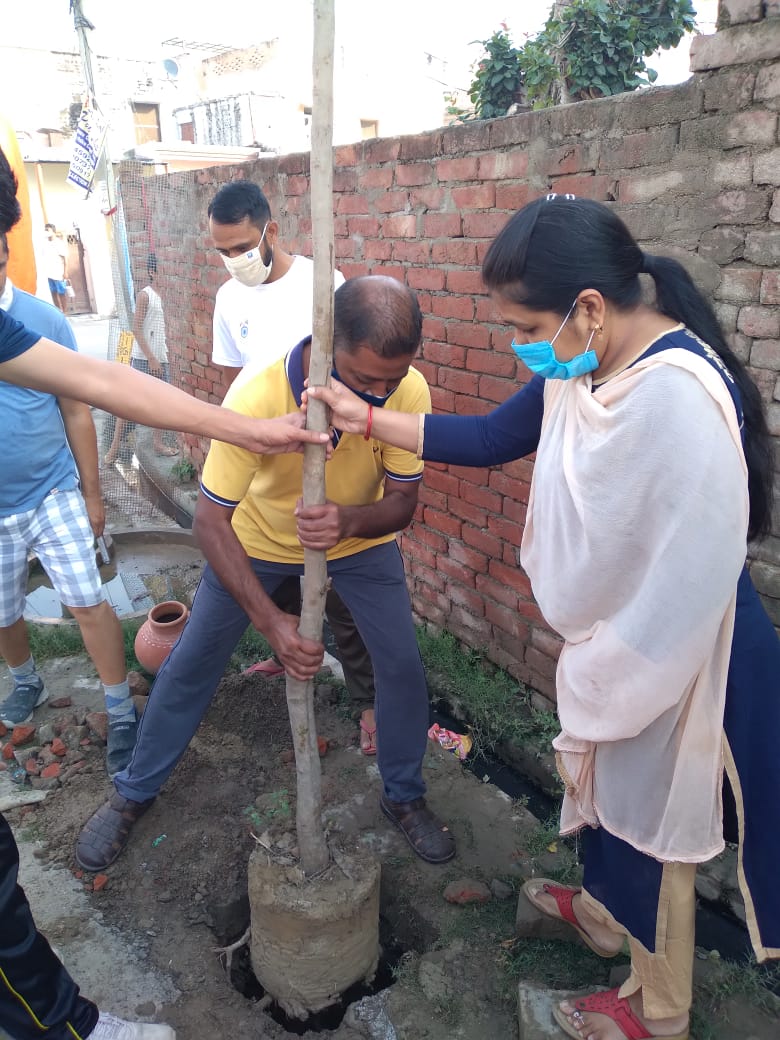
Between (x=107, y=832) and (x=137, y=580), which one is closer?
(x=107, y=832)

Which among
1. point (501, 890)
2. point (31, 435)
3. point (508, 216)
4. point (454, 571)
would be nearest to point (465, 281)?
point (508, 216)

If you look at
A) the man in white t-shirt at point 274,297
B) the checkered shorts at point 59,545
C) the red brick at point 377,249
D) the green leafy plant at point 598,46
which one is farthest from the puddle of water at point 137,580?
the green leafy plant at point 598,46

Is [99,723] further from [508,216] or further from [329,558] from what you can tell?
[508,216]

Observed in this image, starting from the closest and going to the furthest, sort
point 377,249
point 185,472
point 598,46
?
point 377,249 → point 598,46 → point 185,472

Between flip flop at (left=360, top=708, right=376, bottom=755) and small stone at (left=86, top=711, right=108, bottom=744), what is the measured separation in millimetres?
1082

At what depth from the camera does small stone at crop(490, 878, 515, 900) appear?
2350mm

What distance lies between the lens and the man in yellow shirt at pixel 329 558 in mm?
1943

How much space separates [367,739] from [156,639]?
1084 mm

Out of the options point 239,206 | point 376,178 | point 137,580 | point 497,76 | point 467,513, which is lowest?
point 137,580

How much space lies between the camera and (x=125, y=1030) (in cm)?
183

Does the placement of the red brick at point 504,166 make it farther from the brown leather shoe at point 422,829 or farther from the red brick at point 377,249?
the brown leather shoe at point 422,829

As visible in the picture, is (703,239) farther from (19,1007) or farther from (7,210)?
(19,1007)

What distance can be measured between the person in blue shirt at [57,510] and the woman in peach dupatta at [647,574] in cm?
160

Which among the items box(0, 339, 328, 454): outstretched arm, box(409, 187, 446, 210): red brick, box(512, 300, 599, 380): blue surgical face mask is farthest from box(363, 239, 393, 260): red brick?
box(512, 300, 599, 380): blue surgical face mask
